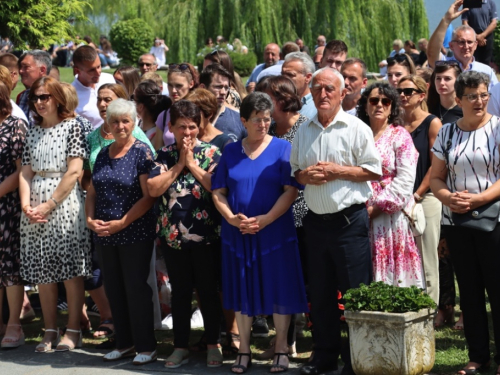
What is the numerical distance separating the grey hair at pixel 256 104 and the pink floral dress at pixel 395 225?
3.10ft

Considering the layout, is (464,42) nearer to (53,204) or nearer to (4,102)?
(53,204)

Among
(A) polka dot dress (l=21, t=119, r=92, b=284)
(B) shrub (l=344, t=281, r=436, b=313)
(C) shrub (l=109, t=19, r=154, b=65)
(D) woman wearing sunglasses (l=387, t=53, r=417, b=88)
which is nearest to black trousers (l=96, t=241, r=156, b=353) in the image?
(A) polka dot dress (l=21, t=119, r=92, b=284)

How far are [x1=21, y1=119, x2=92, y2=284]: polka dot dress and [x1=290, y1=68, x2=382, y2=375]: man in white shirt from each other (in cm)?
217

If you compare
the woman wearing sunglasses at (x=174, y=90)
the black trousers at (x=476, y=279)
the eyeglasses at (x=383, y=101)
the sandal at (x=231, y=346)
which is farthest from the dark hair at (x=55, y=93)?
the black trousers at (x=476, y=279)

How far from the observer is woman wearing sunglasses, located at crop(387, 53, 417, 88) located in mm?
8742

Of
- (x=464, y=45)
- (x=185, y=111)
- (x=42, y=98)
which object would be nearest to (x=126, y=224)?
(x=185, y=111)

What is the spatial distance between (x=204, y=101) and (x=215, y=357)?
210 centimetres

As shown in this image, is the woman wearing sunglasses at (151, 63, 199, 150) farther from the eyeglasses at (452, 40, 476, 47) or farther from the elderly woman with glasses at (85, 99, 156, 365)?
the eyeglasses at (452, 40, 476, 47)

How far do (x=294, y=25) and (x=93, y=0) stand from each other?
13381 millimetres

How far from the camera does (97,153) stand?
25.2 ft

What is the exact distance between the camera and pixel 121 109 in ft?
23.4

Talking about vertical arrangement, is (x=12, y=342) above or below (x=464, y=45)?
below

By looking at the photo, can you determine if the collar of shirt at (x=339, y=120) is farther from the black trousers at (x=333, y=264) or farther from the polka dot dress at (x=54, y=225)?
the polka dot dress at (x=54, y=225)

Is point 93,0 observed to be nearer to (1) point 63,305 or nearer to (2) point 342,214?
(1) point 63,305
